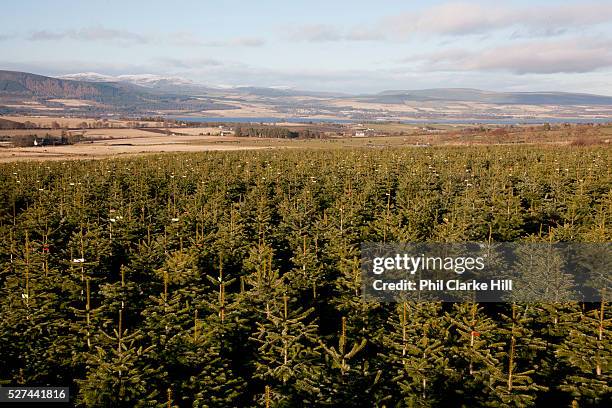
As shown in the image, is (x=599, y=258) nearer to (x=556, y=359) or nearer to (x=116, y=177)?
(x=556, y=359)

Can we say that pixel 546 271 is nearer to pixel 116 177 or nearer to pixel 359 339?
pixel 359 339

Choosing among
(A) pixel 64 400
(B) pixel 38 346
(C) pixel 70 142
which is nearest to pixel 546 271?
(A) pixel 64 400

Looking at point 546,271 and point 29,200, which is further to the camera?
point 29,200

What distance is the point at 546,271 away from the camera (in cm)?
1186

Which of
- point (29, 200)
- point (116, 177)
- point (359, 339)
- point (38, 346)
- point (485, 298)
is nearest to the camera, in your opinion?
point (38, 346)

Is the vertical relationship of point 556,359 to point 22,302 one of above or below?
below

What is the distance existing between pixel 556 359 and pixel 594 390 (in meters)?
1.58

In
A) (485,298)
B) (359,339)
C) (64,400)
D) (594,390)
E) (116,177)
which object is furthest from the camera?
(116,177)

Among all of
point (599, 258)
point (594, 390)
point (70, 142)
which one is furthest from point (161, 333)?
point (70, 142)

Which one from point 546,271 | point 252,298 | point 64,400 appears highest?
point 546,271

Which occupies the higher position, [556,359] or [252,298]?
[252,298]

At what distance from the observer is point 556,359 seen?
10031mm

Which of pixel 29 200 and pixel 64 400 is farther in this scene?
pixel 29 200

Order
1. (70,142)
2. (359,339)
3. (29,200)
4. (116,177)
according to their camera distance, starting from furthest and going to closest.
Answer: (70,142) → (116,177) → (29,200) → (359,339)
